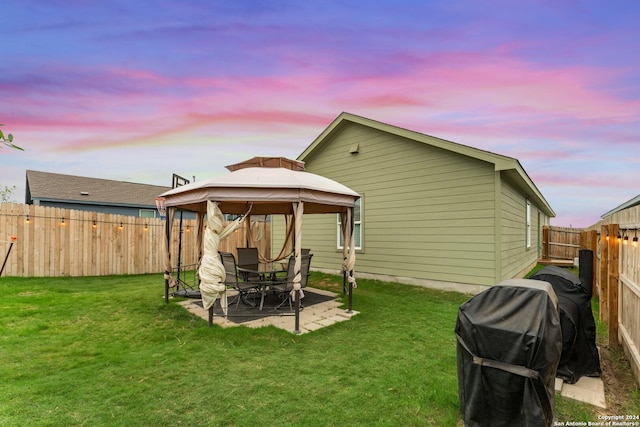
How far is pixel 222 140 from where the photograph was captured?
12.4 m

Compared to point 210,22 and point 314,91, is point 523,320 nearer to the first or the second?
point 210,22

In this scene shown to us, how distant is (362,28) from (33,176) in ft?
59.7

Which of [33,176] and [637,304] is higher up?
[33,176]

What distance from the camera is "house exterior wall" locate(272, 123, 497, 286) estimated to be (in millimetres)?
7523

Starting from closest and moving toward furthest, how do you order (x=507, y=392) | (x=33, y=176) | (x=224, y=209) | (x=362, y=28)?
(x=507, y=392) → (x=362, y=28) → (x=224, y=209) → (x=33, y=176)

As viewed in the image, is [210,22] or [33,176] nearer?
[210,22]

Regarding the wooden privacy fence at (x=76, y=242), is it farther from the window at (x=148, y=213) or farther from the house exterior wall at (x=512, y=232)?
the house exterior wall at (x=512, y=232)

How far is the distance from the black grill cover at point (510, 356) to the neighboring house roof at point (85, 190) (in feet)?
61.1

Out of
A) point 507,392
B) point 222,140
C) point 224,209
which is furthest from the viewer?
point 222,140

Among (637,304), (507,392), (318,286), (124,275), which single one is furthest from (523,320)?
(124,275)

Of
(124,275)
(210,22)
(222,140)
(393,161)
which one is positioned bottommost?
(124,275)

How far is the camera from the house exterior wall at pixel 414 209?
752 cm

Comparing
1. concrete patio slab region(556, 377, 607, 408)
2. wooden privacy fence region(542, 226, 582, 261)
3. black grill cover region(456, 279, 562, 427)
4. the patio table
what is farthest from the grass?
wooden privacy fence region(542, 226, 582, 261)

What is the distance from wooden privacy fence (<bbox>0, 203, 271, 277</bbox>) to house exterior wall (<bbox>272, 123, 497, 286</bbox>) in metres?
5.18
